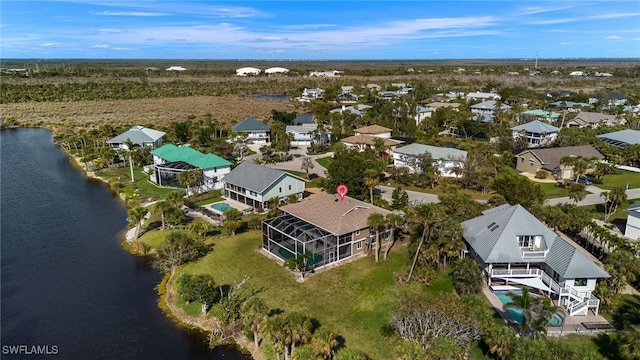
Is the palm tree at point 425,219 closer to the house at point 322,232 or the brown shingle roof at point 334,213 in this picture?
the house at point 322,232

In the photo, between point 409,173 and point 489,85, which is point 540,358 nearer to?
point 409,173

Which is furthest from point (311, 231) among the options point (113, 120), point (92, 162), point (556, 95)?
point (556, 95)

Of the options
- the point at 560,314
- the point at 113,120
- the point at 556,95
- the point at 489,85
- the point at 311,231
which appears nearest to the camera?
the point at 560,314

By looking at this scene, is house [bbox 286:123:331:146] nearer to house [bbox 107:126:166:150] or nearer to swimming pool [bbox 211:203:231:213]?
house [bbox 107:126:166:150]

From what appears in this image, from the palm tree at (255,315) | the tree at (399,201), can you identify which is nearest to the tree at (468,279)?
the palm tree at (255,315)

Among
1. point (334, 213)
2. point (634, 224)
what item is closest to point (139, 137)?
point (334, 213)

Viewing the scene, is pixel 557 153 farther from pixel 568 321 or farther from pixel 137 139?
pixel 137 139

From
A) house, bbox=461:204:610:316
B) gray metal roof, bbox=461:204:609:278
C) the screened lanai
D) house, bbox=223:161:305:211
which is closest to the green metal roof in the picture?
house, bbox=223:161:305:211
